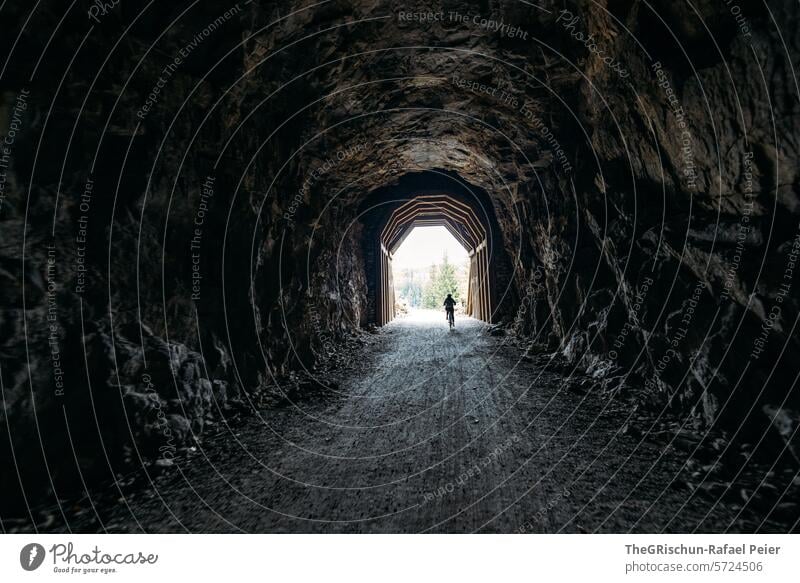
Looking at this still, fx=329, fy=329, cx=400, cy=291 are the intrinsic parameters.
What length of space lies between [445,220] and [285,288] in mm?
18988

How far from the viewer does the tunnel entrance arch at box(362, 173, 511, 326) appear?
17.1 meters

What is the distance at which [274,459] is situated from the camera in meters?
4.61

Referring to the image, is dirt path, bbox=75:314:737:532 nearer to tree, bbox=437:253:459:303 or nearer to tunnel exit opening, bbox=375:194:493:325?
tunnel exit opening, bbox=375:194:493:325

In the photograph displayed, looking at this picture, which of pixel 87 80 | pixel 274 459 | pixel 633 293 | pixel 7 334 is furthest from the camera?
pixel 633 293

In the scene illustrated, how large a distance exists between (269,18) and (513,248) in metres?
12.8

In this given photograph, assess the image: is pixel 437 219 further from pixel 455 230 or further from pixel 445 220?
pixel 455 230

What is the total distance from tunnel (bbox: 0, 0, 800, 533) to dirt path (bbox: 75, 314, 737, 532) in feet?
0.12

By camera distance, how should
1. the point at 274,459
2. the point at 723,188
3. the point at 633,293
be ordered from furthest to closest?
the point at 633,293, the point at 274,459, the point at 723,188

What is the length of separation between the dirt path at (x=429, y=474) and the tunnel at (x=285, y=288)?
4 cm

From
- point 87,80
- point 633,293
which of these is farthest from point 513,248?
point 87,80

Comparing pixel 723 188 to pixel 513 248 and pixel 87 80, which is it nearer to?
pixel 87 80

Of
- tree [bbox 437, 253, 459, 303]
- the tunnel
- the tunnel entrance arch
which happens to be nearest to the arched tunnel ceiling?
the tunnel entrance arch

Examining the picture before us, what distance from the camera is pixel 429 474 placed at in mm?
4102

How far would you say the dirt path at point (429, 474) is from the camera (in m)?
3.23
